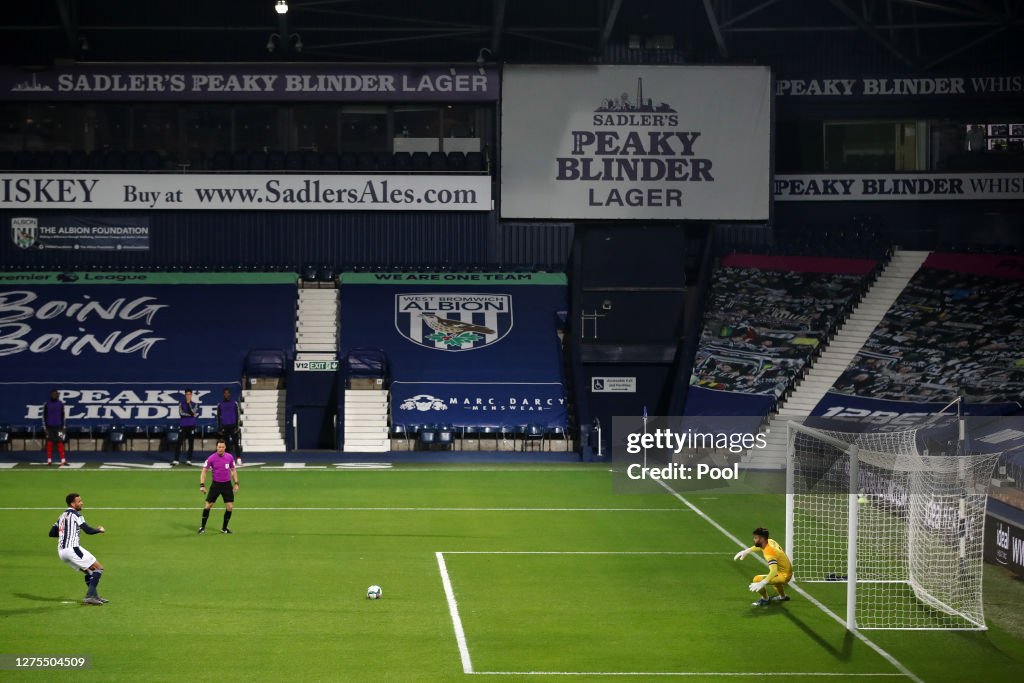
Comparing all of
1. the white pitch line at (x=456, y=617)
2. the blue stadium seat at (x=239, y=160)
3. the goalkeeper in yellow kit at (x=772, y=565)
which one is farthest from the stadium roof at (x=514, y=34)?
the goalkeeper in yellow kit at (x=772, y=565)

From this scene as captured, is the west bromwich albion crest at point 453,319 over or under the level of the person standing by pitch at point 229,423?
over

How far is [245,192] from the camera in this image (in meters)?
43.8

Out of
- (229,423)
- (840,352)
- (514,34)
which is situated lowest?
(229,423)

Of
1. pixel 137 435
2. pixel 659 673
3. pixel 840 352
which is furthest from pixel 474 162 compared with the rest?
pixel 659 673

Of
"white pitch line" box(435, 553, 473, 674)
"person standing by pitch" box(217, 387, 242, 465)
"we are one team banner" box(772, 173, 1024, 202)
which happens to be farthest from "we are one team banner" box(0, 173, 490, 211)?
"white pitch line" box(435, 553, 473, 674)

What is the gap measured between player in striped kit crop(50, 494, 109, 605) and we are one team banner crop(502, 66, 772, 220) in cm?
2527

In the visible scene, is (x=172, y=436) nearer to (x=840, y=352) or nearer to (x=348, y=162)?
(x=348, y=162)

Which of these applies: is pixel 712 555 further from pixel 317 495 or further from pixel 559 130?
pixel 559 130

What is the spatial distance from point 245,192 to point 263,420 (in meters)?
8.22

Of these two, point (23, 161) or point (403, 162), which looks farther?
point (403, 162)

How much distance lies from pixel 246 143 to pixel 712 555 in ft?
84.9

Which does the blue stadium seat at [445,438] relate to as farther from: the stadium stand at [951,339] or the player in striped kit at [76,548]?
the player in striped kit at [76,548]

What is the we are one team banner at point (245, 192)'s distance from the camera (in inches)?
1709

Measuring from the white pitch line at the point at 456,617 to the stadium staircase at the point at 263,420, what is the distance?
1608 cm
